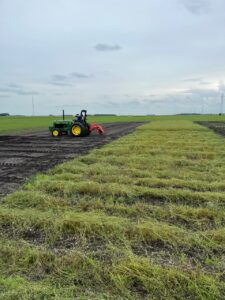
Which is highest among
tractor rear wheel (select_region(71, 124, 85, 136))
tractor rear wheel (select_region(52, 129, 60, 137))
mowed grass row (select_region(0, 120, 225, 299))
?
tractor rear wheel (select_region(71, 124, 85, 136))

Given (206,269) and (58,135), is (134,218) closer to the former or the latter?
(206,269)

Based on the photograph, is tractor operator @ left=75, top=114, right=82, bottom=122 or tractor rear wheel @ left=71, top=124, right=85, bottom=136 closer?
tractor rear wheel @ left=71, top=124, right=85, bottom=136

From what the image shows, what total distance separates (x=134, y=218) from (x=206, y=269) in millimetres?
1730

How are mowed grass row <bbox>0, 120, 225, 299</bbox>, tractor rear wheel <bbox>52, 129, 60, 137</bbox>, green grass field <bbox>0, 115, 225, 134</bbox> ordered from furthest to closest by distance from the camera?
green grass field <bbox>0, 115, 225, 134</bbox> < tractor rear wheel <bbox>52, 129, 60, 137</bbox> < mowed grass row <bbox>0, 120, 225, 299</bbox>

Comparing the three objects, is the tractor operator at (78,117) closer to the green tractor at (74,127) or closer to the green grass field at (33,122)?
the green tractor at (74,127)

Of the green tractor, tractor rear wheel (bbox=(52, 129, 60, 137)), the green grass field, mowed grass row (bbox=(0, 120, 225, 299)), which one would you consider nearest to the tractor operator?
the green tractor

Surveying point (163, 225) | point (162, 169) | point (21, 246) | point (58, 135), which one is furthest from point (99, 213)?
point (58, 135)

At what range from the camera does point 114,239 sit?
4055 mm

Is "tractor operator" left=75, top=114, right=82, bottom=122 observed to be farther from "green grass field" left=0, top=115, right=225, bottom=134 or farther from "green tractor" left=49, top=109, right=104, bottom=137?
"green grass field" left=0, top=115, right=225, bottom=134

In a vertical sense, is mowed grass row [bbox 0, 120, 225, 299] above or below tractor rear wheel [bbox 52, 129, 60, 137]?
below

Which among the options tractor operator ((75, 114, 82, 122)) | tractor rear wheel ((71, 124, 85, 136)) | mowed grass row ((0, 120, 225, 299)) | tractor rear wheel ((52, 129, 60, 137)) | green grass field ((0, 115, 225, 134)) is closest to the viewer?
mowed grass row ((0, 120, 225, 299))

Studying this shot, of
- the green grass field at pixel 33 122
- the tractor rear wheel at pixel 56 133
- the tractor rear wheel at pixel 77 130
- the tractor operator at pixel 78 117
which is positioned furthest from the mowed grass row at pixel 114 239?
the green grass field at pixel 33 122

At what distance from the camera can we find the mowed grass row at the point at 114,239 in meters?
2.97

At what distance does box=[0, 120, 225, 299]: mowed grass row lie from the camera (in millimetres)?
2971
